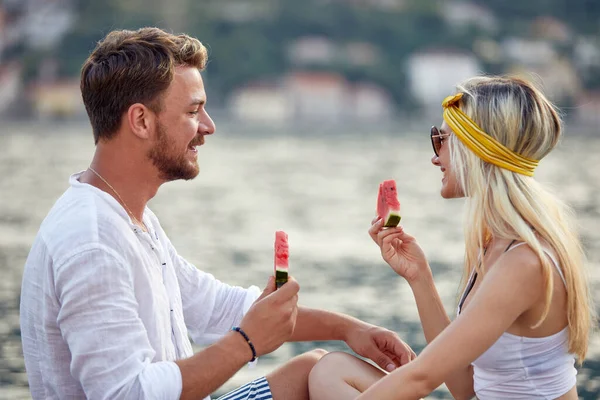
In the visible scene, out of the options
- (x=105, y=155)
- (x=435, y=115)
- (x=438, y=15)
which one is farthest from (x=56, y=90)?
(x=105, y=155)

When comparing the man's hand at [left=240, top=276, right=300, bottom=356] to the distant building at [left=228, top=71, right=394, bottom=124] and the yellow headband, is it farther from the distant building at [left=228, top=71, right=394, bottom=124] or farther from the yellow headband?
the distant building at [left=228, top=71, right=394, bottom=124]

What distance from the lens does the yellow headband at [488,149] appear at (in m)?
2.71

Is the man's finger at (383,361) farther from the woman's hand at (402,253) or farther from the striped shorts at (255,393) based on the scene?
the striped shorts at (255,393)

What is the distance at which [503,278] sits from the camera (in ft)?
8.20

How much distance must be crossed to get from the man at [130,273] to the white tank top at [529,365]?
54cm

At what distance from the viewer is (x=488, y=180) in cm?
273

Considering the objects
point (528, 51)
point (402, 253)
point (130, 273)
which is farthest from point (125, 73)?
point (528, 51)

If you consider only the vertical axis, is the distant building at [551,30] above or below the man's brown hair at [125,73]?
above

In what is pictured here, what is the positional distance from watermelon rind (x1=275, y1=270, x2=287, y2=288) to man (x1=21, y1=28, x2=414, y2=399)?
2cm

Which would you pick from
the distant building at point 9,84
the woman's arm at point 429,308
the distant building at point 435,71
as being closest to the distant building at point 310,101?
the distant building at point 435,71

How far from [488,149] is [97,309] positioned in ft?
3.65

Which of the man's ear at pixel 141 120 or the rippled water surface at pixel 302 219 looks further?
the rippled water surface at pixel 302 219

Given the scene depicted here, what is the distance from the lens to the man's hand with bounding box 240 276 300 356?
2525 mm

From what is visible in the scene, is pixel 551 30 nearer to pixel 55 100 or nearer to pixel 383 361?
pixel 55 100
